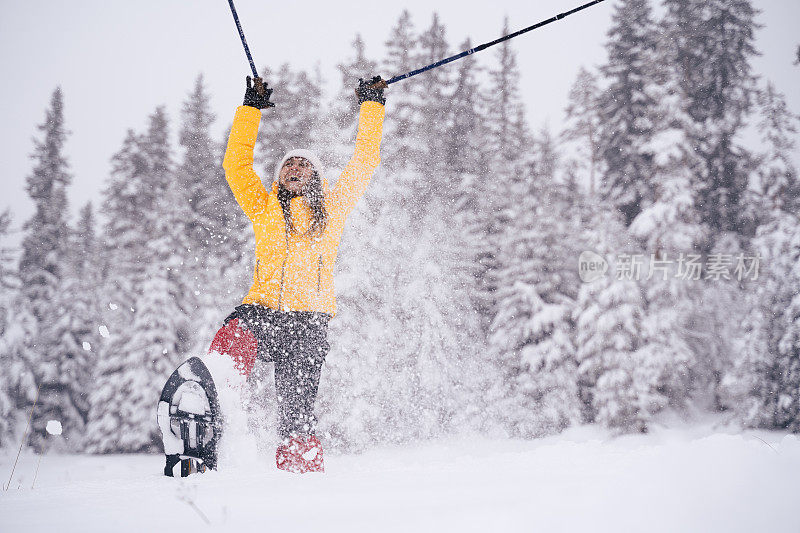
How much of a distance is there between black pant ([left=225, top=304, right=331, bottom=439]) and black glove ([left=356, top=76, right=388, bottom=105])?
1731mm

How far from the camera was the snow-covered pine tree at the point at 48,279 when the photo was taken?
20.6 meters

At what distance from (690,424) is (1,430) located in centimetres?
2665

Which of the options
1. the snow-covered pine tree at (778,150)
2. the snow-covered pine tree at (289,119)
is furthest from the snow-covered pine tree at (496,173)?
the snow-covered pine tree at (778,150)

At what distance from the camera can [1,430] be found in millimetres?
19766

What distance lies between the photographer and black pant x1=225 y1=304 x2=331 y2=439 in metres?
3.59

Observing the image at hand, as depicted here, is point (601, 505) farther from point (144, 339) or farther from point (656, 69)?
point (656, 69)

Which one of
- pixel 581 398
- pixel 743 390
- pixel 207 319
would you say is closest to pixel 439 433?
pixel 581 398

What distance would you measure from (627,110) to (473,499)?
2292 cm

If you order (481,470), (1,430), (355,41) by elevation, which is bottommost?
(1,430)

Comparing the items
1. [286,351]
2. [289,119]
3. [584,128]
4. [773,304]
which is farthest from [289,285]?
[584,128]

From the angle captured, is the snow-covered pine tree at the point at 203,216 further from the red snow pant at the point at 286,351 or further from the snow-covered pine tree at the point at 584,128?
the snow-covered pine tree at the point at 584,128

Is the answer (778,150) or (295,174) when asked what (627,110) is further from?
(295,174)

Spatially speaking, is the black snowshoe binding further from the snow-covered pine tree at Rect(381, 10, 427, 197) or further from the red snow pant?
the snow-covered pine tree at Rect(381, 10, 427, 197)

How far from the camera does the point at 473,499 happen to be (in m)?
2.11
